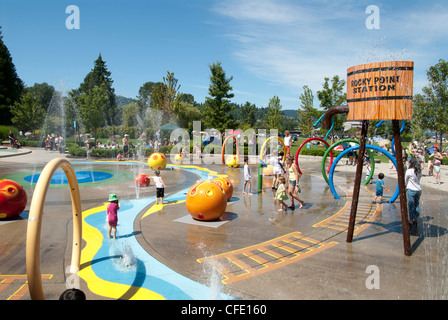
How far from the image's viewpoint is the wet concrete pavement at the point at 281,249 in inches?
227

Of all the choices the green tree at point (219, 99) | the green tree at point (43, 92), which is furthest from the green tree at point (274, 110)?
the green tree at point (43, 92)

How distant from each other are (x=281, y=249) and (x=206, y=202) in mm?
2877

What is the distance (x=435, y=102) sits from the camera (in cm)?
2788

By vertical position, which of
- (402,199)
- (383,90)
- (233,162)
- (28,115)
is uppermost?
(28,115)

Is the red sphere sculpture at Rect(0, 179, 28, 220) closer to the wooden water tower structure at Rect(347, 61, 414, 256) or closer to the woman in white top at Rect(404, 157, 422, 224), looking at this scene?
the wooden water tower structure at Rect(347, 61, 414, 256)

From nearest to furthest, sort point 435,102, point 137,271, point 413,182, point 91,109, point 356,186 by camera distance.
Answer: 1. point 137,271
2. point 356,186
3. point 413,182
4. point 435,102
5. point 91,109

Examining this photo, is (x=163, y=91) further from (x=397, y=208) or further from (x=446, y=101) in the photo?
(x=397, y=208)

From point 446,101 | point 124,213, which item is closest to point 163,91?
point 446,101

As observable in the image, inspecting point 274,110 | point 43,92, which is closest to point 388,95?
point 274,110

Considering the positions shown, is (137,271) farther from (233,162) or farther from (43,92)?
(43,92)

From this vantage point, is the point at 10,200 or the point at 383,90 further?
the point at 10,200

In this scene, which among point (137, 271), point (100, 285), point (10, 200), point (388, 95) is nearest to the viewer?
point (100, 285)

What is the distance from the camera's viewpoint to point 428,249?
761 cm

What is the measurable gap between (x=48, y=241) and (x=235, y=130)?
127 ft
